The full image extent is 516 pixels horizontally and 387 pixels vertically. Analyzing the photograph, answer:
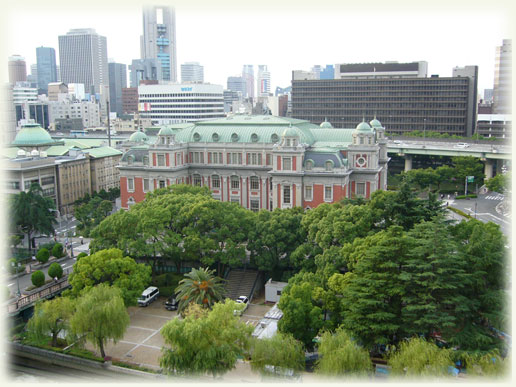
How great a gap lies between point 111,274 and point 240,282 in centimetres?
1374

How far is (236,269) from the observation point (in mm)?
56594

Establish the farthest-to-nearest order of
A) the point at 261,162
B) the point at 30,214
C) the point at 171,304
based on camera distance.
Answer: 1. the point at 261,162
2. the point at 30,214
3. the point at 171,304

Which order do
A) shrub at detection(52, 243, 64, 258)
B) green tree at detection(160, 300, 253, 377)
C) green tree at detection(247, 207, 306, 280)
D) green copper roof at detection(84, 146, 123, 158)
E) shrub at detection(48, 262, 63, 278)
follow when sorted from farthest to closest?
green copper roof at detection(84, 146, 123, 158), shrub at detection(52, 243, 64, 258), green tree at detection(247, 207, 306, 280), shrub at detection(48, 262, 63, 278), green tree at detection(160, 300, 253, 377)

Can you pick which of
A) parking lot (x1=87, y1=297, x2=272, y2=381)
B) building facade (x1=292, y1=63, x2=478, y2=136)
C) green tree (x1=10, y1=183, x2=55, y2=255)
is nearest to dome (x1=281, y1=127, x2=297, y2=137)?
parking lot (x1=87, y1=297, x2=272, y2=381)

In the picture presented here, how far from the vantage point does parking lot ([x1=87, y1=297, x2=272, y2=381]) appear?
1491 inches

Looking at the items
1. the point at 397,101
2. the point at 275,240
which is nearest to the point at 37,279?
the point at 275,240

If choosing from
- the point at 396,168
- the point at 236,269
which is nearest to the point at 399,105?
the point at 396,168

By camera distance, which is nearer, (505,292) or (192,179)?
(505,292)

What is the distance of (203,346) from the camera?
33.2 metres

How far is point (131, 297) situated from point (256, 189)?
37275 millimetres

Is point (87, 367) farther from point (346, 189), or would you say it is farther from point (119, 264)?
point (346, 189)

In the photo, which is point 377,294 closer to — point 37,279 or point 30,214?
point 37,279

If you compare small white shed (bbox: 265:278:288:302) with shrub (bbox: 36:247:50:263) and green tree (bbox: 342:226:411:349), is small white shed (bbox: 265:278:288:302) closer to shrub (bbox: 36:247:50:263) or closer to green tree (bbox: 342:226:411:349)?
green tree (bbox: 342:226:411:349)

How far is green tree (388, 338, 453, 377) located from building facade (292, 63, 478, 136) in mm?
125115
